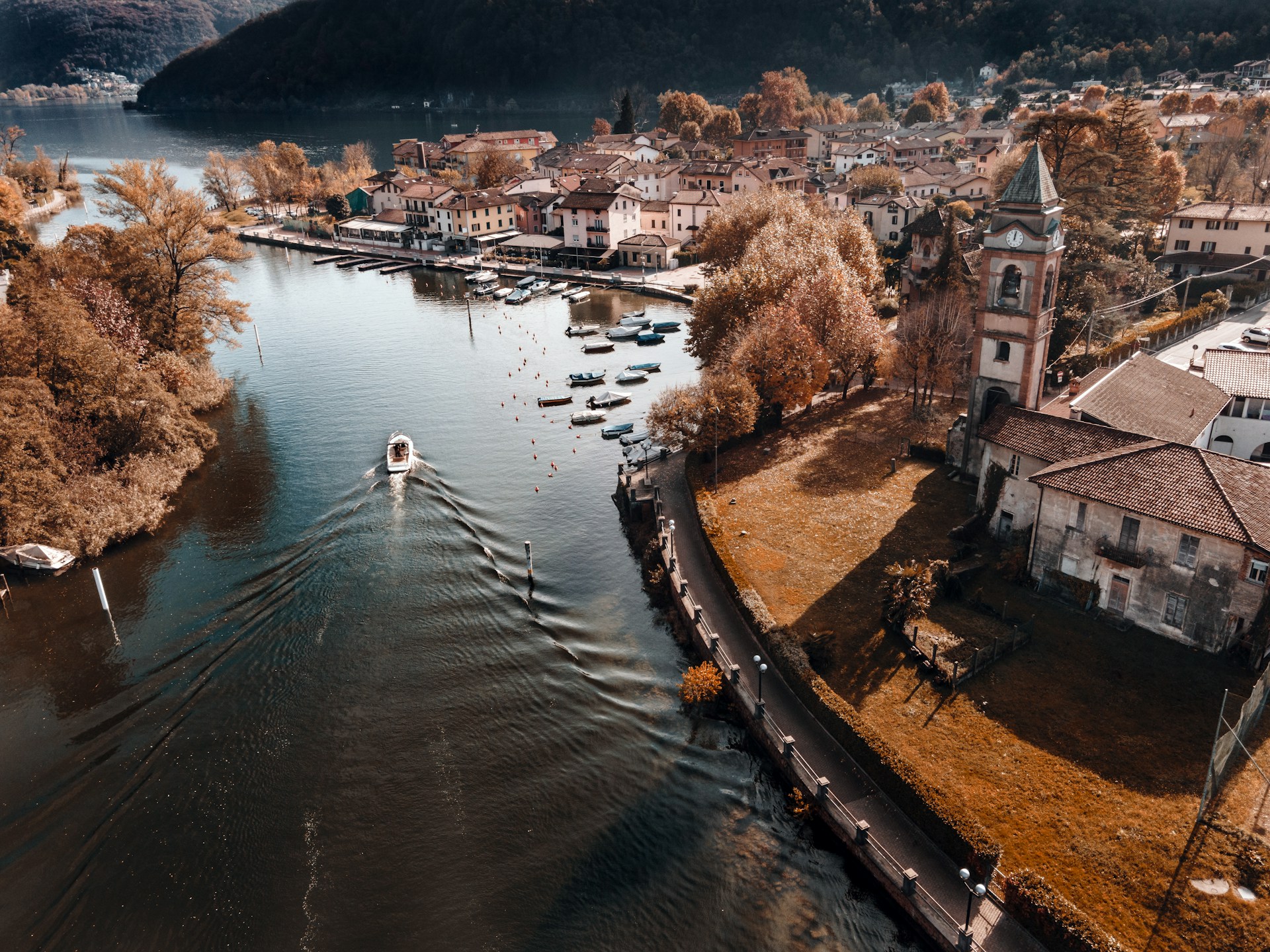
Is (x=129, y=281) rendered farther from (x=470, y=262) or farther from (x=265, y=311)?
(x=470, y=262)

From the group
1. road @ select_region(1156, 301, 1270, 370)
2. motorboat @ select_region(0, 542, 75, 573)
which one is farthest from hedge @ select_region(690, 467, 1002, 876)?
road @ select_region(1156, 301, 1270, 370)

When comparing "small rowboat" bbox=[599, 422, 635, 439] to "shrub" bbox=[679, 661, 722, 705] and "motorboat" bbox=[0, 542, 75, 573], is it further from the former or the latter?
"motorboat" bbox=[0, 542, 75, 573]

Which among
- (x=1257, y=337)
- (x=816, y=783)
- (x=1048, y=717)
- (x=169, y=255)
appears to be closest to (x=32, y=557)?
(x=169, y=255)

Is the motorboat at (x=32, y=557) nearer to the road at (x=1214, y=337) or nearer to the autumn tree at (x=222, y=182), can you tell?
the road at (x=1214, y=337)

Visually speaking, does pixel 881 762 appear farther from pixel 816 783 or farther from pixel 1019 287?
pixel 1019 287

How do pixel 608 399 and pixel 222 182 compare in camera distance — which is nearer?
pixel 608 399

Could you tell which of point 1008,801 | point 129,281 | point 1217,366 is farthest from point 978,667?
point 129,281
